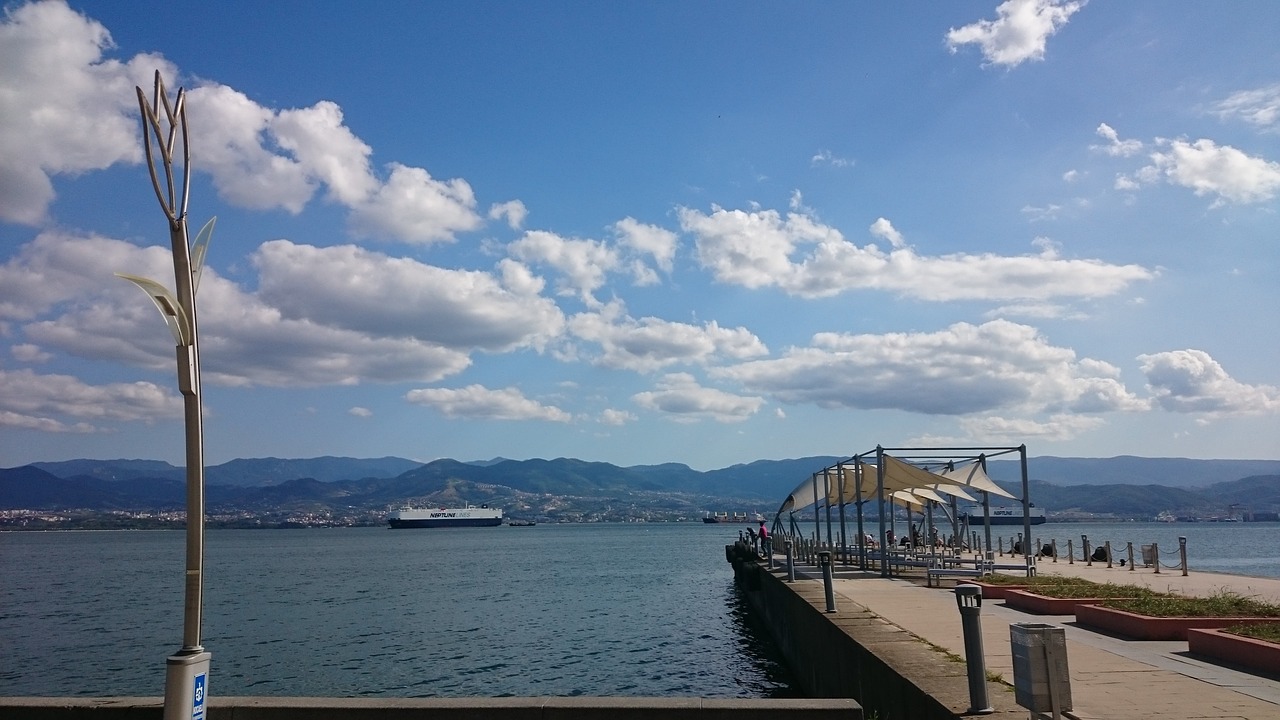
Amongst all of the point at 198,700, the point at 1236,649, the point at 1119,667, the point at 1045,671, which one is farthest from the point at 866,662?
the point at 198,700

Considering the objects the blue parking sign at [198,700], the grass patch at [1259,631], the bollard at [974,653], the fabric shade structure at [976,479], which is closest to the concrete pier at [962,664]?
the bollard at [974,653]

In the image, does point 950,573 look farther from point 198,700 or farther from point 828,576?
point 198,700

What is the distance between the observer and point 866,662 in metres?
11.2

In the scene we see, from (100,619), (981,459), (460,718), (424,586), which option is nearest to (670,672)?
(981,459)

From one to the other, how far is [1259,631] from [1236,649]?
0.74 meters

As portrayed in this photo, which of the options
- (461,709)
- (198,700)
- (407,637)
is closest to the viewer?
(198,700)

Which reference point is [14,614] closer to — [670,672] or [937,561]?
[670,672]

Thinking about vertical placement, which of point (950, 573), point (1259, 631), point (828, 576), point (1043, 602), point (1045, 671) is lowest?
point (950, 573)

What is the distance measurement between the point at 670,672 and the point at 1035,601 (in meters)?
8.88

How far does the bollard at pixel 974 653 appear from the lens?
23.8 ft

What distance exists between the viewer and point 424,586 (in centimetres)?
4909

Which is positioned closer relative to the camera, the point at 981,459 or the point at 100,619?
the point at 981,459

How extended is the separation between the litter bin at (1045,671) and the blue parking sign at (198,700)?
588cm

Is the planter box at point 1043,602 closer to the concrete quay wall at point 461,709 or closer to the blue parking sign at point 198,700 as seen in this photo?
the concrete quay wall at point 461,709
